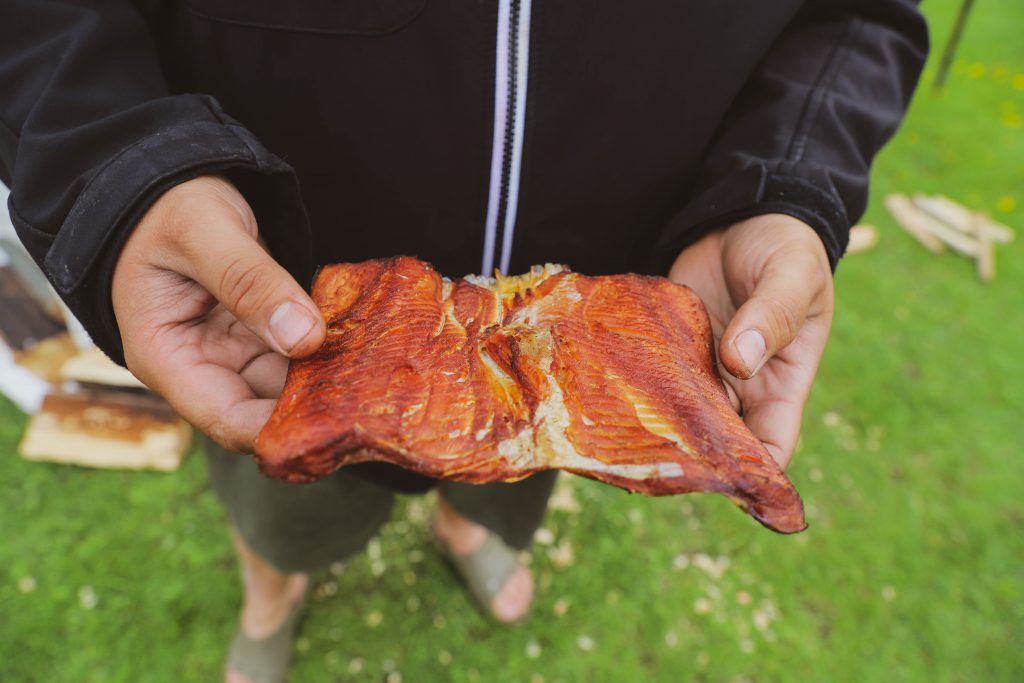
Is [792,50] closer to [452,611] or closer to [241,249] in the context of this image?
[241,249]

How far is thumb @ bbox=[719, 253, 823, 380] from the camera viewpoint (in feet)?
5.70

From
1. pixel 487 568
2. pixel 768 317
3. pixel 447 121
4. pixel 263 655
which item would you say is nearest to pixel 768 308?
pixel 768 317

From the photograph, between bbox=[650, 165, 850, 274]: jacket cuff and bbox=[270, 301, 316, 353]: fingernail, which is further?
bbox=[650, 165, 850, 274]: jacket cuff

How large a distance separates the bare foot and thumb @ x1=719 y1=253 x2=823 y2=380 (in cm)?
235

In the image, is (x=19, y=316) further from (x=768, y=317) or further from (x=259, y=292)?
(x=768, y=317)

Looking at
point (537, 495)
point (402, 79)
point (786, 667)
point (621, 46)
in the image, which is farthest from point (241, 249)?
point (786, 667)

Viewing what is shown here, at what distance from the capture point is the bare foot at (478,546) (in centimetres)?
380

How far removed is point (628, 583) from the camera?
4012 millimetres

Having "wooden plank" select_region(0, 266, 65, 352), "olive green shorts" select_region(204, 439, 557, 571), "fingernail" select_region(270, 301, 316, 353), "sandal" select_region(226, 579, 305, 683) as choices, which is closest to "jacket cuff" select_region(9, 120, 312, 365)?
"fingernail" select_region(270, 301, 316, 353)

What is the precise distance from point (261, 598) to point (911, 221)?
279 inches

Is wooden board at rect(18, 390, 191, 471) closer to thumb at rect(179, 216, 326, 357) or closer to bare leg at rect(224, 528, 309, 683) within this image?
bare leg at rect(224, 528, 309, 683)

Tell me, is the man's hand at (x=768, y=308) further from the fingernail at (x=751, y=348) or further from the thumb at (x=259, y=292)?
the thumb at (x=259, y=292)

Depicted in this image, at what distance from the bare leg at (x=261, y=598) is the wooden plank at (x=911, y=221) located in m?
6.72

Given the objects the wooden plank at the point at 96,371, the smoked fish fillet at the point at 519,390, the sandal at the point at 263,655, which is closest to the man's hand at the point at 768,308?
the smoked fish fillet at the point at 519,390
